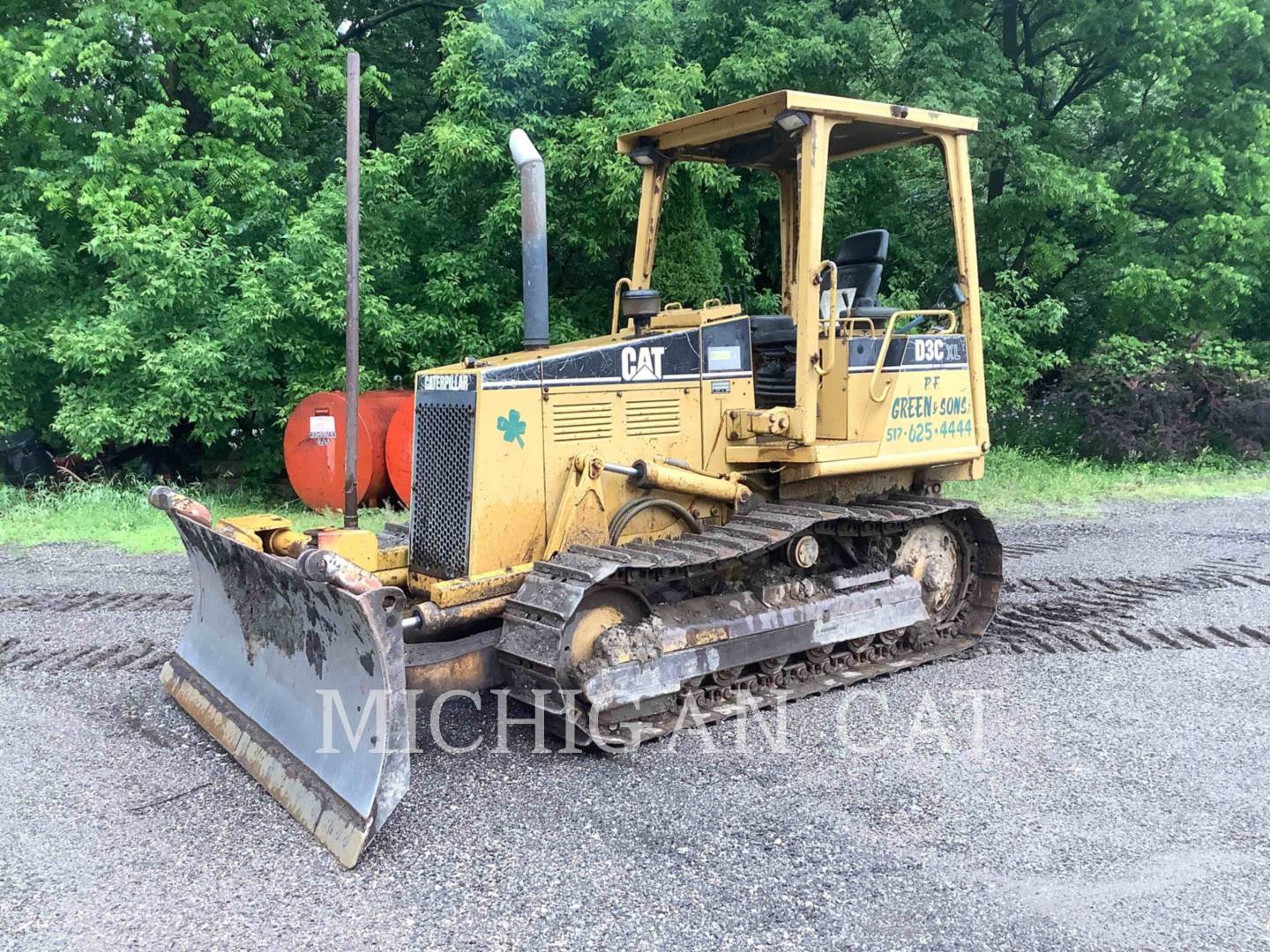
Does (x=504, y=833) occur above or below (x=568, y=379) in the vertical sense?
below

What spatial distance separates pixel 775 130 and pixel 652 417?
1.87 m

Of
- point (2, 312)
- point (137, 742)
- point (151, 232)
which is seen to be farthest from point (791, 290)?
A: point (2, 312)

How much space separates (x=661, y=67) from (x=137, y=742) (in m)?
9.20

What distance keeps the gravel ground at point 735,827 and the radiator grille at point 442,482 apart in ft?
2.73

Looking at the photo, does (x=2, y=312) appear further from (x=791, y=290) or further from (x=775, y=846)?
(x=775, y=846)

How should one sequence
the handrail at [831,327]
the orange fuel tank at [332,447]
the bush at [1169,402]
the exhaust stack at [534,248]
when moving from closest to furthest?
1. the handrail at [831,327]
2. the exhaust stack at [534,248]
3. the orange fuel tank at [332,447]
4. the bush at [1169,402]

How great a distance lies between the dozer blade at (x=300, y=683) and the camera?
365 cm

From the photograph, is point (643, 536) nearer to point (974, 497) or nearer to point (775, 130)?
point (775, 130)

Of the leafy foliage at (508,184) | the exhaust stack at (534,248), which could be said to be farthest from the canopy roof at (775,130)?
the leafy foliage at (508,184)

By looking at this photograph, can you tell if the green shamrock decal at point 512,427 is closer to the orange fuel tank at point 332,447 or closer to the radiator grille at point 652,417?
the radiator grille at point 652,417

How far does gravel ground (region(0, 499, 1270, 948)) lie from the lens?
10.4 ft

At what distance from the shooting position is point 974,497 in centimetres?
1184

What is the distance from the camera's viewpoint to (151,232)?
11.4 metres

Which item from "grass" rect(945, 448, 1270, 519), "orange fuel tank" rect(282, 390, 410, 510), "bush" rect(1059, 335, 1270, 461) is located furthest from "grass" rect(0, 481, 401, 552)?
"bush" rect(1059, 335, 1270, 461)
